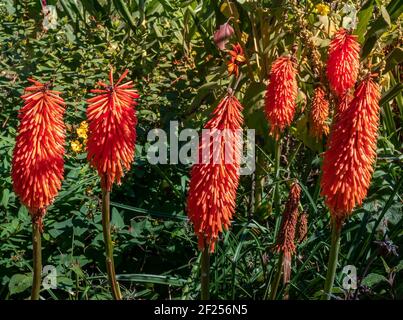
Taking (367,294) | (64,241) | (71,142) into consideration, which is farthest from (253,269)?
(71,142)

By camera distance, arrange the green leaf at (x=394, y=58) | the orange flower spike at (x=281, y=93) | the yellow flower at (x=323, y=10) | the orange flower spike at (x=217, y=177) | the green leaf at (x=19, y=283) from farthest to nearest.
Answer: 1. the yellow flower at (x=323, y=10)
2. the green leaf at (x=394, y=58)
3. the green leaf at (x=19, y=283)
4. the orange flower spike at (x=281, y=93)
5. the orange flower spike at (x=217, y=177)

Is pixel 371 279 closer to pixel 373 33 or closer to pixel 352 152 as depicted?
pixel 352 152

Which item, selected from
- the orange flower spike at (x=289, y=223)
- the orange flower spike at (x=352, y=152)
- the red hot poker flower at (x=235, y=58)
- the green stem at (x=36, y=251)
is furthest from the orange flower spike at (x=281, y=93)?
the green stem at (x=36, y=251)

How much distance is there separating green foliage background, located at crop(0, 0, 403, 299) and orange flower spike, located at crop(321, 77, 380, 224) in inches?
19.8

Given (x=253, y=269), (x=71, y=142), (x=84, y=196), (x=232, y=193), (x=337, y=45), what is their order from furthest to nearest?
(x=71, y=142) → (x=84, y=196) → (x=253, y=269) → (x=337, y=45) → (x=232, y=193)

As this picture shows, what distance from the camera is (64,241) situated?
11.9 feet

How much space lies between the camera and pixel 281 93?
3107 mm

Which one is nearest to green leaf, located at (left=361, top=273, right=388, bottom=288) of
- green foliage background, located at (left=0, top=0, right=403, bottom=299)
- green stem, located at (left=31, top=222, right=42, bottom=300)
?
green foliage background, located at (left=0, top=0, right=403, bottom=299)

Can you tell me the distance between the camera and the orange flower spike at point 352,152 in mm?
2299

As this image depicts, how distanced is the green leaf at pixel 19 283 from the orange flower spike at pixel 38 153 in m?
1.02

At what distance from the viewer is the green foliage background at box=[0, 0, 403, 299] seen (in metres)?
3.39

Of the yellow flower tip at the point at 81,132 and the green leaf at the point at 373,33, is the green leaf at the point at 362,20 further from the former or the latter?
the yellow flower tip at the point at 81,132
